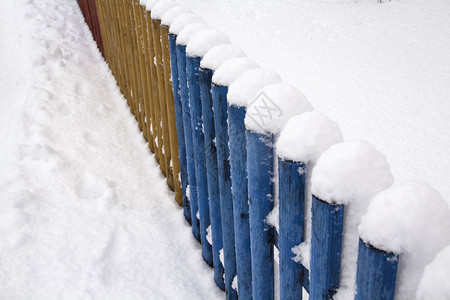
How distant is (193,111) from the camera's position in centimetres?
179

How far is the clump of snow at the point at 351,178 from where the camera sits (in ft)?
A: 2.87

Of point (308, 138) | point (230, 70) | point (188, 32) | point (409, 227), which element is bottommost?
point (409, 227)

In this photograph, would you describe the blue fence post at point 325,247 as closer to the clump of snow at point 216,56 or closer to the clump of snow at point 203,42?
the clump of snow at point 216,56

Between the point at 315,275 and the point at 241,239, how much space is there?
520 mm

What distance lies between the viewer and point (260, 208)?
130cm

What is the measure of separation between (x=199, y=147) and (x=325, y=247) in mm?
969

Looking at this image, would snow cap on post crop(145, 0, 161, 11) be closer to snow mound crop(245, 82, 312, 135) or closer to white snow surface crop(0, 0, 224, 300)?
white snow surface crop(0, 0, 224, 300)

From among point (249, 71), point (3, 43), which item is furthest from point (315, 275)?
point (3, 43)

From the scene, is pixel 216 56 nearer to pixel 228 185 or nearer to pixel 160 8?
pixel 228 185

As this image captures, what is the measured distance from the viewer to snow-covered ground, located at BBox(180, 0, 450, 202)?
345 cm

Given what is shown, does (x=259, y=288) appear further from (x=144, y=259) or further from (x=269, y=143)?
(x=144, y=259)

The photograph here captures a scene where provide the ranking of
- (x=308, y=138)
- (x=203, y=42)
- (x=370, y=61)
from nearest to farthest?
(x=308, y=138)
(x=203, y=42)
(x=370, y=61)

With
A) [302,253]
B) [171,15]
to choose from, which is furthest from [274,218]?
[171,15]

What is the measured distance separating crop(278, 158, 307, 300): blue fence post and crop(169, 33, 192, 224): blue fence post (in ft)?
3.44
